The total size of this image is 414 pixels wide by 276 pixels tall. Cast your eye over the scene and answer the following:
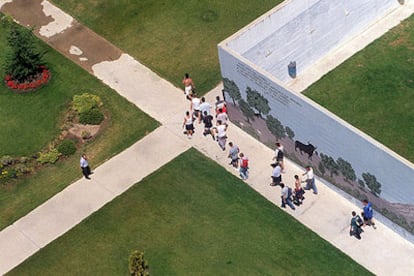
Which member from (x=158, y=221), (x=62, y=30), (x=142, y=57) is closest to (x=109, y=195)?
(x=158, y=221)

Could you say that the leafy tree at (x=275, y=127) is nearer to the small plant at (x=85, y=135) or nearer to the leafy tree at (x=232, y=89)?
the leafy tree at (x=232, y=89)

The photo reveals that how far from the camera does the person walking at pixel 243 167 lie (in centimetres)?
3212

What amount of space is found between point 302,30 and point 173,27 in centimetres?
637

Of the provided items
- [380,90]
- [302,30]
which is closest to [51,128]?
[302,30]

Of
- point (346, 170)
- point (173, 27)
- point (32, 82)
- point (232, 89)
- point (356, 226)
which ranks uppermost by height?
point (232, 89)

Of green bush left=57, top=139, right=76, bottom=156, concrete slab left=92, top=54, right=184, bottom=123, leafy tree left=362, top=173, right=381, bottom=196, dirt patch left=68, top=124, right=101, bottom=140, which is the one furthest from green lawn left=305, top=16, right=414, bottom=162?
green bush left=57, top=139, right=76, bottom=156

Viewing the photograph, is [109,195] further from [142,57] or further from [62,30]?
[62,30]

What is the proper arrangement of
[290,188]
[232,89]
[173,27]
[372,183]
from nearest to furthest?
[372,183]
[290,188]
[232,89]
[173,27]

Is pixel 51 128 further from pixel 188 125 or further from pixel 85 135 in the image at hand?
pixel 188 125

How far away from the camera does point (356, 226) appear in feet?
98.8

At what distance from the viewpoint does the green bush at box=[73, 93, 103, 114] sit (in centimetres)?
3578

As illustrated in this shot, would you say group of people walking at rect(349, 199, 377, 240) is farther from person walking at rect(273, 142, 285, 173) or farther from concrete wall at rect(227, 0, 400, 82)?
concrete wall at rect(227, 0, 400, 82)

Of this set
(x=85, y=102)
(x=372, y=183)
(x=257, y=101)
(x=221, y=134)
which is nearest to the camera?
(x=372, y=183)

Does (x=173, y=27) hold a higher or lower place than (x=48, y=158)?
higher
